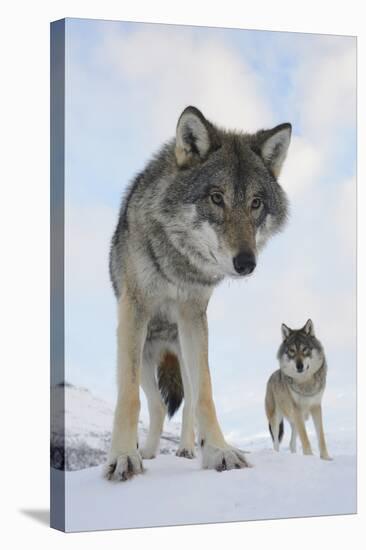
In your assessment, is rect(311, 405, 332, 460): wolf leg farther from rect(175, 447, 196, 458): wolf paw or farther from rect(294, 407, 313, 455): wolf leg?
rect(175, 447, 196, 458): wolf paw

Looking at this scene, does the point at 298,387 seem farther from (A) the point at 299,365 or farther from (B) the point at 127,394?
(B) the point at 127,394

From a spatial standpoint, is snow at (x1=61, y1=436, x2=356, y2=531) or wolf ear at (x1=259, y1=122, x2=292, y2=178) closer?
snow at (x1=61, y1=436, x2=356, y2=531)

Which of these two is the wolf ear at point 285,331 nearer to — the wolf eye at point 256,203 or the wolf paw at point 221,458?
the wolf paw at point 221,458

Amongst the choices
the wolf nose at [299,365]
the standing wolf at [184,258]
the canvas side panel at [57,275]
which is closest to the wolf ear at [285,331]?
the wolf nose at [299,365]

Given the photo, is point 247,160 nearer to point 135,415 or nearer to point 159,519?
point 135,415

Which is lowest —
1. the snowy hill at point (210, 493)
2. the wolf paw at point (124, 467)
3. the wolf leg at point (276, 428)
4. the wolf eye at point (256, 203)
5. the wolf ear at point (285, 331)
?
the snowy hill at point (210, 493)

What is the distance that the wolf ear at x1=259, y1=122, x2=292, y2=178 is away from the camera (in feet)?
25.3

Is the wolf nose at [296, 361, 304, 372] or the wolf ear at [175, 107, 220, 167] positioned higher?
the wolf ear at [175, 107, 220, 167]

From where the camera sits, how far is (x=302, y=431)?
8.12 metres

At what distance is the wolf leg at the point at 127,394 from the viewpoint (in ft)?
23.8

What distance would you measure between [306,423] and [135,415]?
1450mm

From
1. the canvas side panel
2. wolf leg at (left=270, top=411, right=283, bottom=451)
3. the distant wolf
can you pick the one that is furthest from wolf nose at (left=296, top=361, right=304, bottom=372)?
the canvas side panel

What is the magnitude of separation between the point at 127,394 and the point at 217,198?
1405 mm

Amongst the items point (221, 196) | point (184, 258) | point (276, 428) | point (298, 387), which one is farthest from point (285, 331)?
point (221, 196)
